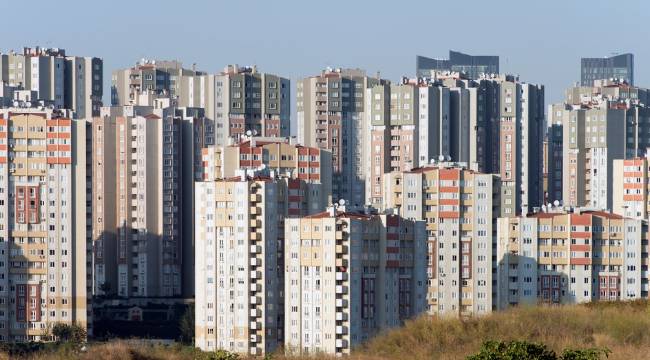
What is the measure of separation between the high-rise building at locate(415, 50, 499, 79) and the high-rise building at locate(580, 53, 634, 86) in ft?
21.8

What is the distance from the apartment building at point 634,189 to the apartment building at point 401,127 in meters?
10.3

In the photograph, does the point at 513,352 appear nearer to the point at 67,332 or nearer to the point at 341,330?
the point at 341,330

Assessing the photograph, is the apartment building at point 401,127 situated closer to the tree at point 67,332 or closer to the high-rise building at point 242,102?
the high-rise building at point 242,102

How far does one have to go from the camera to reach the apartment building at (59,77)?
6931cm

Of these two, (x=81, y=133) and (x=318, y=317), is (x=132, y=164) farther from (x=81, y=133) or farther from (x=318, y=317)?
(x=318, y=317)

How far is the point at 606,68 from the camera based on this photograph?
378 ft

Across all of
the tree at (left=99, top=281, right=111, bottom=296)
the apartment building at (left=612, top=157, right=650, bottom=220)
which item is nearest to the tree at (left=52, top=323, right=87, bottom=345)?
the tree at (left=99, top=281, right=111, bottom=296)

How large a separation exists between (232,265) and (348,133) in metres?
26.5

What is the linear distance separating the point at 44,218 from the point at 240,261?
670 cm

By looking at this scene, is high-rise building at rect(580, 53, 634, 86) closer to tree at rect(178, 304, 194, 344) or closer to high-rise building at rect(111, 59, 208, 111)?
high-rise building at rect(111, 59, 208, 111)

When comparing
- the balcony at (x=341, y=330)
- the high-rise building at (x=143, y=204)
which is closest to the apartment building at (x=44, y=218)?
the high-rise building at (x=143, y=204)

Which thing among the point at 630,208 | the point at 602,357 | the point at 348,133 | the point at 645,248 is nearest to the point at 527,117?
the point at 348,133

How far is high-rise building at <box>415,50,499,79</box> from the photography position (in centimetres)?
10669

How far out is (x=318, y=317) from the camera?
40.0m
